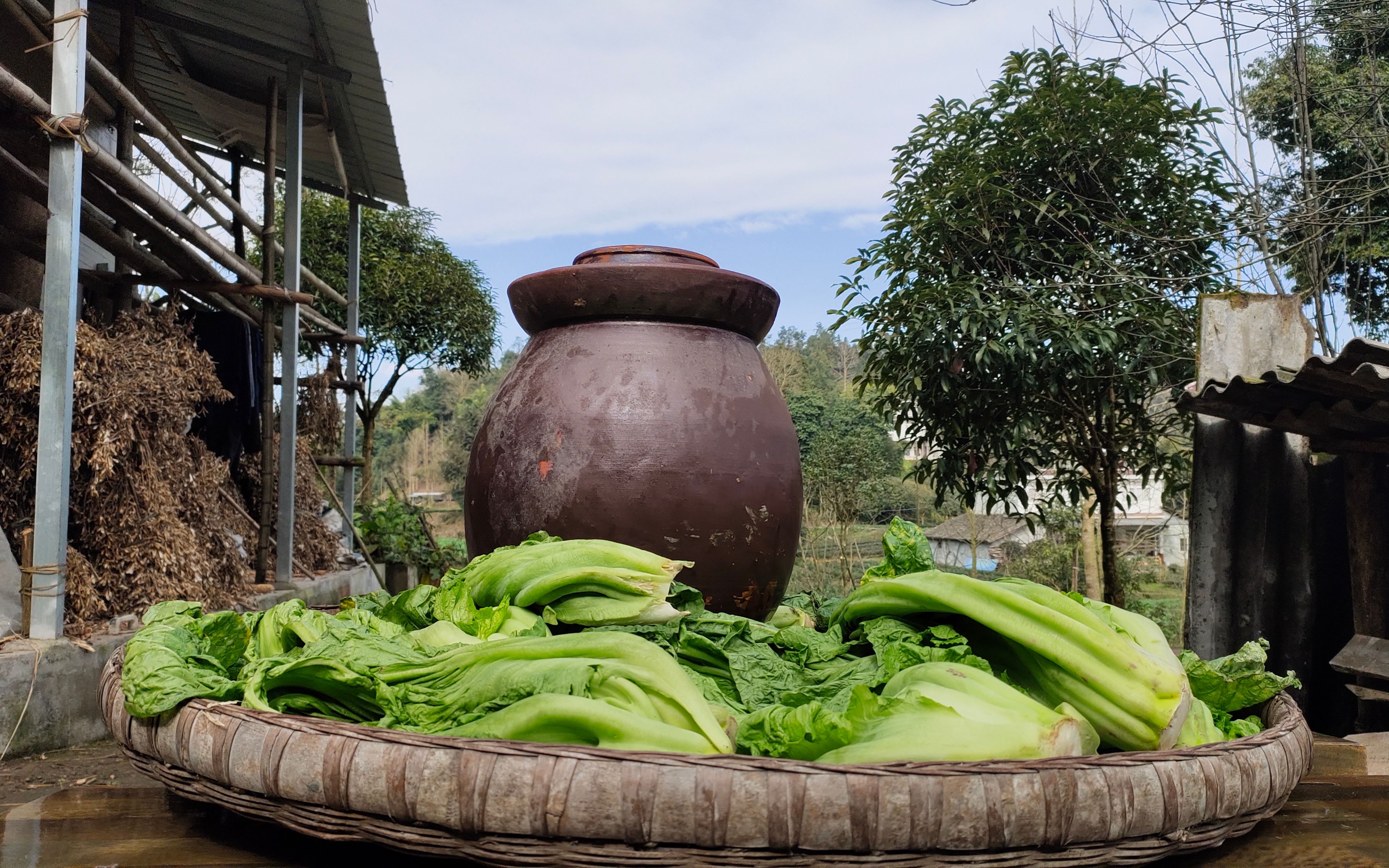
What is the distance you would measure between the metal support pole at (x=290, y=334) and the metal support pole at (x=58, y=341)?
9.10 ft

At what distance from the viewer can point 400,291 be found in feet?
50.7

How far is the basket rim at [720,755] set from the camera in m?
1.21

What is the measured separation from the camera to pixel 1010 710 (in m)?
1.46

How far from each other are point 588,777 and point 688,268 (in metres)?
1.70

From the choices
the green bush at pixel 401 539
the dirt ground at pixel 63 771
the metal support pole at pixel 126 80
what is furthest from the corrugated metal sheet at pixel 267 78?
the dirt ground at pixel 63 771

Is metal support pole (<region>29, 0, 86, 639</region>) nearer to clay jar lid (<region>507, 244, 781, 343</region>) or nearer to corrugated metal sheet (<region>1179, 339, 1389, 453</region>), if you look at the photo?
clay jar lid (<region>507, 244, 781, 343</region>)

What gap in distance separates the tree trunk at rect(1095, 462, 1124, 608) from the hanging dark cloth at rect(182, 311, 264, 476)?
6649mm

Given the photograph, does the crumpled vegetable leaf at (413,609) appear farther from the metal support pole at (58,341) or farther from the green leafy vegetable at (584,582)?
the metal support pole at (58,341)

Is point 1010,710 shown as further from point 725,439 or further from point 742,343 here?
point 742,343

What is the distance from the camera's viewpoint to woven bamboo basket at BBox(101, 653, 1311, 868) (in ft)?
3.90

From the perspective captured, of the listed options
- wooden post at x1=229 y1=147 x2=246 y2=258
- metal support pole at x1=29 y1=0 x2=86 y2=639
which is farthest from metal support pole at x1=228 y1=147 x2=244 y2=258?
metal support pole at x1=29 y1=0 x2=86 y2=639

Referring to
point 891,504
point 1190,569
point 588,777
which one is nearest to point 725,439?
point 588,777

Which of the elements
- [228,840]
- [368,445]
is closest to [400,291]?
[368,445]

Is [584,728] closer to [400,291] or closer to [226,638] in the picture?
[226,638]
